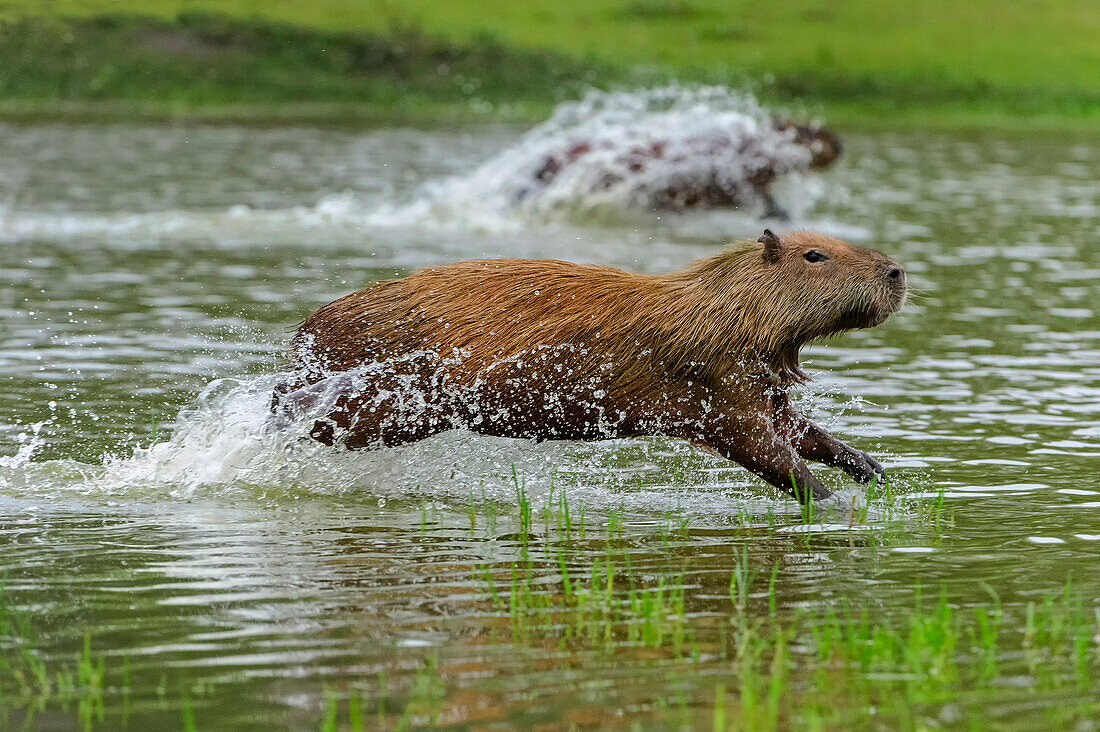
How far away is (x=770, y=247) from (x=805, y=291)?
0.77ft

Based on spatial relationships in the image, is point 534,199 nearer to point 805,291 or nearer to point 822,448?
point 822,448

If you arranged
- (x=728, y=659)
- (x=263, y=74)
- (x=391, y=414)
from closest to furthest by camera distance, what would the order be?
(x=728, y=659) → (x=391, y=414) → (x=263, y=74)

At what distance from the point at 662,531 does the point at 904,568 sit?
0.98m

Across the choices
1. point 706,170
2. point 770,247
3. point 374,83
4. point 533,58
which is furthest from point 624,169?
point 533,58

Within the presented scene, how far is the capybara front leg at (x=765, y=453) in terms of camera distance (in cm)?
620

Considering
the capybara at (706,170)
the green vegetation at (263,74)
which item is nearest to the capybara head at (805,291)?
the capybara at (706,170)

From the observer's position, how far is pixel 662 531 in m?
6.00

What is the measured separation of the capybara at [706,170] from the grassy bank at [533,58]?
966 cm

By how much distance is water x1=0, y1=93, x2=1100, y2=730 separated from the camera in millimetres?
4348

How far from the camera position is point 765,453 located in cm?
621

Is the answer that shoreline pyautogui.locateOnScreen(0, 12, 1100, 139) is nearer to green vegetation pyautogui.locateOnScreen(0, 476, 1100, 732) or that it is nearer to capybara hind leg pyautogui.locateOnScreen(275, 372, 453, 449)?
capybara hind leg pyautogui.locateOnScreen(275, 372, 453, 449)

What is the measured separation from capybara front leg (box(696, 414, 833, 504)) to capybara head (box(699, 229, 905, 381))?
1.07 feet

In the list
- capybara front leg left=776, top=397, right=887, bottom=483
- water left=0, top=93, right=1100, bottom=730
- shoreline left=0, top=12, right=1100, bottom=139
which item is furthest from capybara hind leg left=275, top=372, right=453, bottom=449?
shoreline left=0, top=12, right=1100, bottom=139

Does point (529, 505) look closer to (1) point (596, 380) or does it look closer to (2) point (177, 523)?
(1) point (596, 380)
